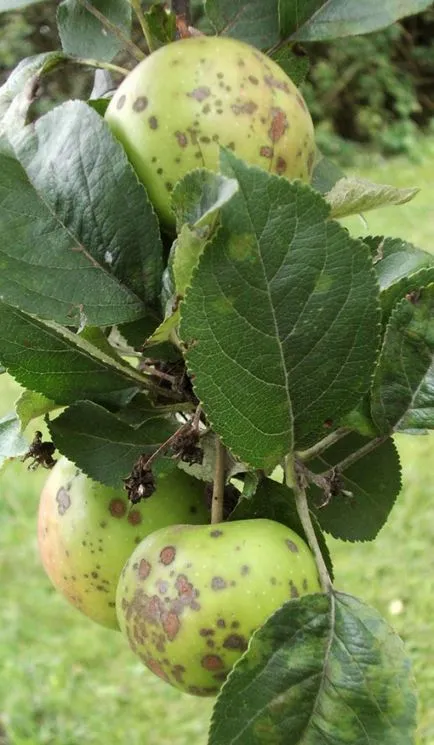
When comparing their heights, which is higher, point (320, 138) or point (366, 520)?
point (366, 520)

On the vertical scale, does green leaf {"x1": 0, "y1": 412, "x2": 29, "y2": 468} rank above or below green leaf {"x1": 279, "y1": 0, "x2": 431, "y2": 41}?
below

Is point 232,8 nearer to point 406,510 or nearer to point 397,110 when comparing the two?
point 406,510

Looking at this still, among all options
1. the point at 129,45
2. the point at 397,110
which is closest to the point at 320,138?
the point at 397,110

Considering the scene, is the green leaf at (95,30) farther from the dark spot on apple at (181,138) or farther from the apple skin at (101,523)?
the apple skin at (101,523)

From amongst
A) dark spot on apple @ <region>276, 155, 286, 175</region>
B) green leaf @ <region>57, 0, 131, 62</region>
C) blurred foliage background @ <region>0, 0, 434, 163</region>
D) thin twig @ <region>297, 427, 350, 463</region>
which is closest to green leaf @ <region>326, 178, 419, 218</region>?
dark spot on apple @ <region>276, 155, 286, 175</region>

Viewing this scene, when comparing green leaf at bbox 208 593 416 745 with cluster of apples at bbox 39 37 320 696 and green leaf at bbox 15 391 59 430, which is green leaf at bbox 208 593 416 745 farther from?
green leaf at bbox 15 391 59 430

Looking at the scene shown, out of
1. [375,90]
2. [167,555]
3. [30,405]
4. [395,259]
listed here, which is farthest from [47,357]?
[375,90]
